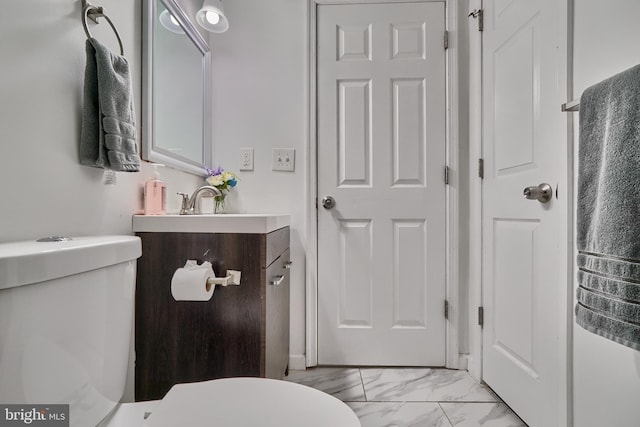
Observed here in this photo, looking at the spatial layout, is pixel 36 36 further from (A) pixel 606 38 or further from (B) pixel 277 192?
(A) pixel 606 38

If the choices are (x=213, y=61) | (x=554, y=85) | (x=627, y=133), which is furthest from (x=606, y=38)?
(x=213, y=61)

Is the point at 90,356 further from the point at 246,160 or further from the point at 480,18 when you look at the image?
the point at 480,18

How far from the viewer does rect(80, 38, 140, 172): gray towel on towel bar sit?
927 mm

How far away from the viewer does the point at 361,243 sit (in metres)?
1.86

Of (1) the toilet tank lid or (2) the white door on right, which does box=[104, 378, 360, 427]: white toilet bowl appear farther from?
(2) the white door on right

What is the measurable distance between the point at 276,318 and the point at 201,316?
33 cm

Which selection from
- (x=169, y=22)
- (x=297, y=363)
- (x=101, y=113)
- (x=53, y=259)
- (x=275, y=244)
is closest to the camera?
(x=53, y=259)

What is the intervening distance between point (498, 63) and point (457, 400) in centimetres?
150

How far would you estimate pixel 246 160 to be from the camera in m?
1.88

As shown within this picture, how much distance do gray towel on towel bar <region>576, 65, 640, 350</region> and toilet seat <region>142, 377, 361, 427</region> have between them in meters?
0.57

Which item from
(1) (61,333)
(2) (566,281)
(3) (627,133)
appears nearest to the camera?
(1) (61,333)

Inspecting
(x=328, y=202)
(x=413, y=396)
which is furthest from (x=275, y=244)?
(x=413, y=396)

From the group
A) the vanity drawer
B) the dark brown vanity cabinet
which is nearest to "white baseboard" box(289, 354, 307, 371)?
the vanity drawer

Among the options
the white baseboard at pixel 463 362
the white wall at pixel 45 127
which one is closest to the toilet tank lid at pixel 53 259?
the white wall at pixel 45 127
